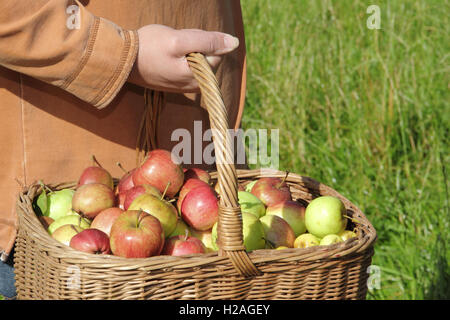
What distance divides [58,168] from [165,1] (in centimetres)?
52

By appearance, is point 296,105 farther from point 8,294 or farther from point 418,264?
point 8,294

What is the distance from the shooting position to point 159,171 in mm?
1487

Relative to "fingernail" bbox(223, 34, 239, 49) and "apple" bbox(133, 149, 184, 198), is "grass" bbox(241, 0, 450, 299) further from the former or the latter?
"fingernail" bbox(223, 34, 239, 49)

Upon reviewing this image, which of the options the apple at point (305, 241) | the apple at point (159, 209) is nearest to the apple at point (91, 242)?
the apple at point (159, 209)

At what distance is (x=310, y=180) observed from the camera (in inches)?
65.9

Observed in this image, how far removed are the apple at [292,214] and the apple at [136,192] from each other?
0.32m

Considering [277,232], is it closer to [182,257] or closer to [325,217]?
[325,217]

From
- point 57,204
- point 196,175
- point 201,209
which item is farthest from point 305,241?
point 57,204

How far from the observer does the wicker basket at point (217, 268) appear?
3.55ft

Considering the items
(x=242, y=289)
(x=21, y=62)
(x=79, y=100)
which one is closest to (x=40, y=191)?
(x=79, y=100)

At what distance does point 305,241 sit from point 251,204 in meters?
0.17

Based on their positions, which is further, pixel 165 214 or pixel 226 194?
pixel 165 214

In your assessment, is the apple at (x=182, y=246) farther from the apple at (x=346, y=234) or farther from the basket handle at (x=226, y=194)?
the apple at (x=346, y=234)

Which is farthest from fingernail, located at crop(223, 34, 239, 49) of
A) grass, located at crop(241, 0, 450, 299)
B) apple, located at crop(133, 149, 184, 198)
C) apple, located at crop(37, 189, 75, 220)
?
grass, located at crop(241, 0, 450, 299)
